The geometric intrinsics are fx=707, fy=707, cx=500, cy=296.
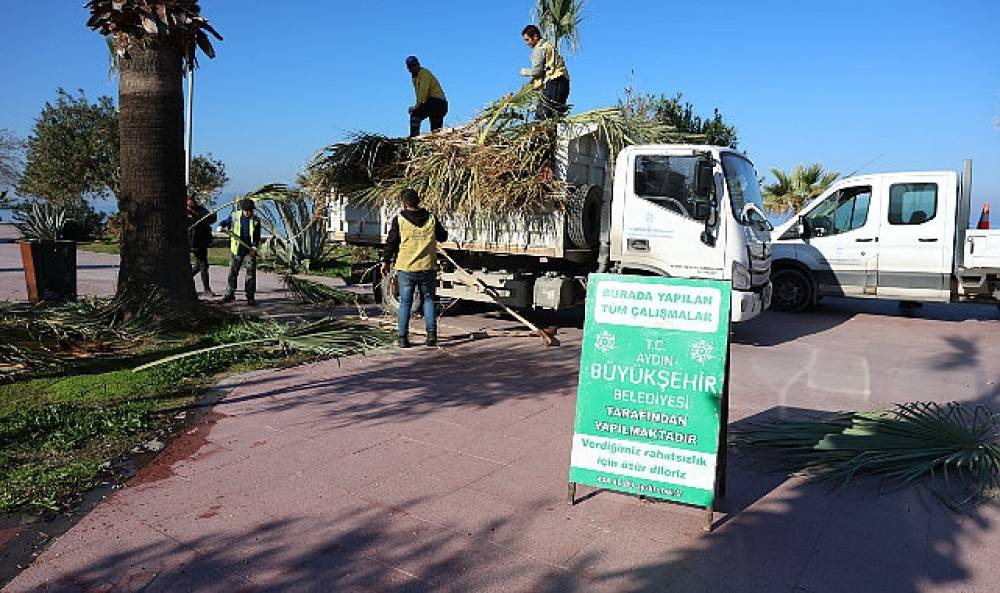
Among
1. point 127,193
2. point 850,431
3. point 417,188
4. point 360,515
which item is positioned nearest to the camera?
point 360,515

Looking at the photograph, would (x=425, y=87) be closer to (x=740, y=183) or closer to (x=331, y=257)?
(x=740, y=183)

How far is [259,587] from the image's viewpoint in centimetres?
314

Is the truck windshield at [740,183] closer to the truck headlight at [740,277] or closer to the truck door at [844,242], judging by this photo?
the truck headlight at [740,277]

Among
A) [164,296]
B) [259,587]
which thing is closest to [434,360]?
[164,296]

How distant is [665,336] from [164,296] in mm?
6571

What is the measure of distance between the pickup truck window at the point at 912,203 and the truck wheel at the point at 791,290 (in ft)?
5.62

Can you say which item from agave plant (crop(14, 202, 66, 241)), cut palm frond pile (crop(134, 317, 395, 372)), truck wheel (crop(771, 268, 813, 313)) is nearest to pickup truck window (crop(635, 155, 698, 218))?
cut palm frond pile (crop(134, 317, 395, 372))

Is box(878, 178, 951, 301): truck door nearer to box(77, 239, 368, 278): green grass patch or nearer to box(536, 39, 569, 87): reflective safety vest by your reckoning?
box(536, 39, 569, 87): reflective safety vest

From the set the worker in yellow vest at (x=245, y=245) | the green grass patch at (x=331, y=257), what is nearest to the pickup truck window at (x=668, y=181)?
the green grass patch at (x=331, y=257)

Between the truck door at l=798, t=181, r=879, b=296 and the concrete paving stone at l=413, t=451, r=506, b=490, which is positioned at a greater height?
the truck door at l=798, t=181, r=879, b=296

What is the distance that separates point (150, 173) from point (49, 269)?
2956 millimetres

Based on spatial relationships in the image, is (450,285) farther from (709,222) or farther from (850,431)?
(850,431)

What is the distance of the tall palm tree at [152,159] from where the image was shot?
318 inches

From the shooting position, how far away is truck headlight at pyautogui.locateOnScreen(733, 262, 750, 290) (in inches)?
337
